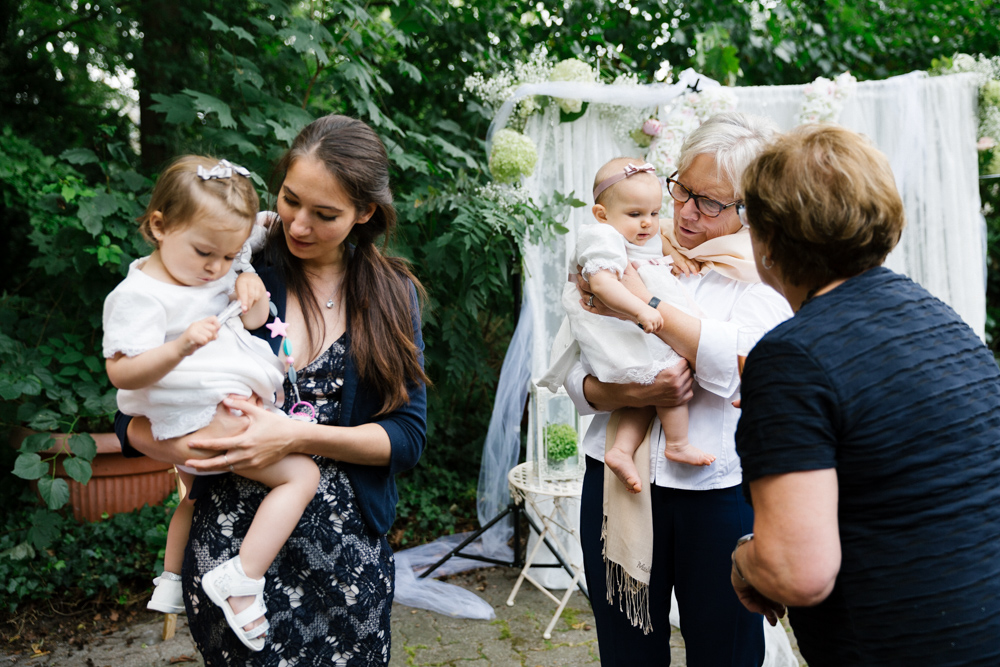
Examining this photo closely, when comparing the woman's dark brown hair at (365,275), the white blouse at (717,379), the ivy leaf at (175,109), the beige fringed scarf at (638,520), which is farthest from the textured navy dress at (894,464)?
the ivy leaf at (175,109)

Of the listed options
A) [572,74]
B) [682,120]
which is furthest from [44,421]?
[682,120]

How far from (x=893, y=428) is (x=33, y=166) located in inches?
175

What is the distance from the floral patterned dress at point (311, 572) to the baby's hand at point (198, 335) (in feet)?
0.87

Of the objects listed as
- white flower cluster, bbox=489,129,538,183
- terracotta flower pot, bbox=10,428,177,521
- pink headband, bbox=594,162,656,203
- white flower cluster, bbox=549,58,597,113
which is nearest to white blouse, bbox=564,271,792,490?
pink headband, bbox=594,162,656,203

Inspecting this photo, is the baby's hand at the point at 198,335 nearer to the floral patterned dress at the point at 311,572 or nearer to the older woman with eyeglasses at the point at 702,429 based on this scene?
the floral patterned dress at the point at 311,572

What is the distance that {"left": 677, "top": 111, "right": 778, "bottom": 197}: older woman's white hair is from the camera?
1765mm

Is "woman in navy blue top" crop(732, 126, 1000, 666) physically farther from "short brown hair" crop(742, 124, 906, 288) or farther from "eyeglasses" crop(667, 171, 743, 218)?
"eyeglasses" crop(667, 171, 743, 218)

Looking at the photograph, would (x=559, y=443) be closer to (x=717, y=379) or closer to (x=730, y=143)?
(x=717, y=379)

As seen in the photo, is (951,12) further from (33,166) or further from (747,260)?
(33,166)

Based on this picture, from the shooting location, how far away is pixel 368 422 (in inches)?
69.2

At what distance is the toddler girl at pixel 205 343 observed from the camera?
59.4 inches

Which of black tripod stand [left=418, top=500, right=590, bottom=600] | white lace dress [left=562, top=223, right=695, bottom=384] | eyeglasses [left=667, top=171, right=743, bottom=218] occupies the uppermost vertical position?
eyeglasses [left=667, top=171, right=743, bottom=218]

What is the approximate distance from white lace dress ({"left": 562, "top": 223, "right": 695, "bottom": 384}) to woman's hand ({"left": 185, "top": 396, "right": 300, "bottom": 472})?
0.80 m

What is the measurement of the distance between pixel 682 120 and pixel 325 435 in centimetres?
307
